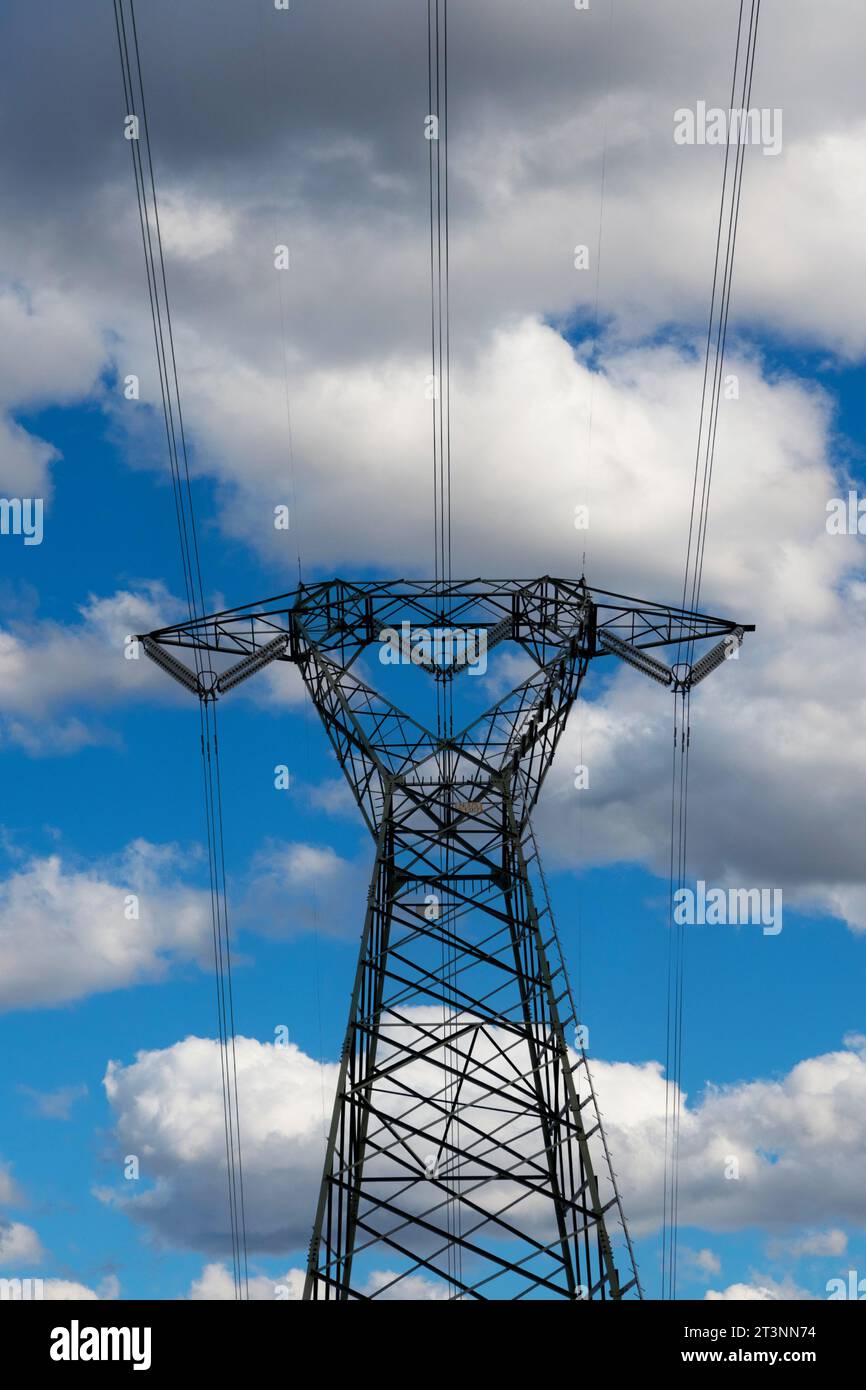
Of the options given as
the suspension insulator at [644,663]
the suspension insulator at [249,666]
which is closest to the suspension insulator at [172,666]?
the suspension insulator at [249,666]

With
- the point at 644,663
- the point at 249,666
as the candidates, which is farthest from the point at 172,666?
the point at 644,663

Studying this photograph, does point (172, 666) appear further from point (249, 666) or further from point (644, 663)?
point (644, 663)

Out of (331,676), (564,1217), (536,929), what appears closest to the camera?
(564,1217)

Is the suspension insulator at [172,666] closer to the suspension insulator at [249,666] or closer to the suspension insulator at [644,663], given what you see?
the suspension insulator at [249,666]

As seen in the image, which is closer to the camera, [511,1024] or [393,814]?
[511,1024]

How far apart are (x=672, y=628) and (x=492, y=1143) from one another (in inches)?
590

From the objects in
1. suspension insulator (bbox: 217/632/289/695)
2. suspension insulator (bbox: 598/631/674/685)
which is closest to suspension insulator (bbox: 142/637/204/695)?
suspension insulator (bbox: 217/632/289/695)

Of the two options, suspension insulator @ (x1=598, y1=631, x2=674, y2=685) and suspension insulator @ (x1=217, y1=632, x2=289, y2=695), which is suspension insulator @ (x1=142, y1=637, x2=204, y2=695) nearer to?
suspension insulator @ (x1=217, y1=632, x2=289, y2=695)
